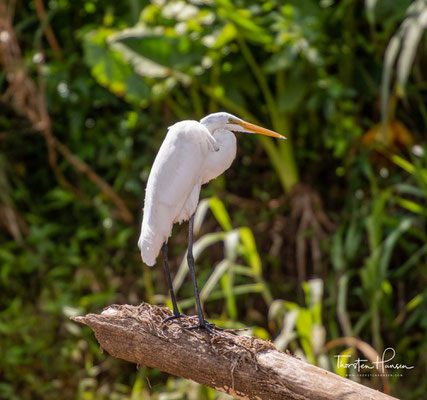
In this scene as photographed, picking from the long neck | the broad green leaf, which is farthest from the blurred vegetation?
the long neck

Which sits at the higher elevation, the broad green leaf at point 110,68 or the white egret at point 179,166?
the broad green leaf at point 110,68

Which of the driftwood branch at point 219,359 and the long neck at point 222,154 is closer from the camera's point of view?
the driftwood branch at point 219,359

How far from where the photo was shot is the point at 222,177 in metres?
3.00

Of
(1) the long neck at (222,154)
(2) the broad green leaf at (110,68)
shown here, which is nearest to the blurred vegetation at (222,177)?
(2) the broad green leaf at (110,68)

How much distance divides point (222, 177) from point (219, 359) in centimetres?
179

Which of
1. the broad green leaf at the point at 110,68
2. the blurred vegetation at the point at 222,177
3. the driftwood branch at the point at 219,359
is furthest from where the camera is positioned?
the broad green leaf at the point at 110,68

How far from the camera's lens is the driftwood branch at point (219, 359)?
47.0 inches

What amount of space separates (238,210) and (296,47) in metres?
0.88

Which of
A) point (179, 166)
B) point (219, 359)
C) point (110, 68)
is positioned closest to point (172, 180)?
point (179, 166)

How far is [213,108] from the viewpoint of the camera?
9.67 ft

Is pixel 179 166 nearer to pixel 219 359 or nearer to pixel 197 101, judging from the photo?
pixel 219 359

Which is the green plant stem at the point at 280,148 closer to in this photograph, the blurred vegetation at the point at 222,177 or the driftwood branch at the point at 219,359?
the blurred vegetation at the point at 222,177

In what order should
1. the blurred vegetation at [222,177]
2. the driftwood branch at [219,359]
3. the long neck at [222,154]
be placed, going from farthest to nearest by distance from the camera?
the blurred vegetation at [222,177], the long neck at [222,154], the driftwood branch at [219,359]

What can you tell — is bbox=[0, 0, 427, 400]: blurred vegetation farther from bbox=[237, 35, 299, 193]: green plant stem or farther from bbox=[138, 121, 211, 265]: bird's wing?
bbox=[138, 121, 211, 265]: bird's wing
